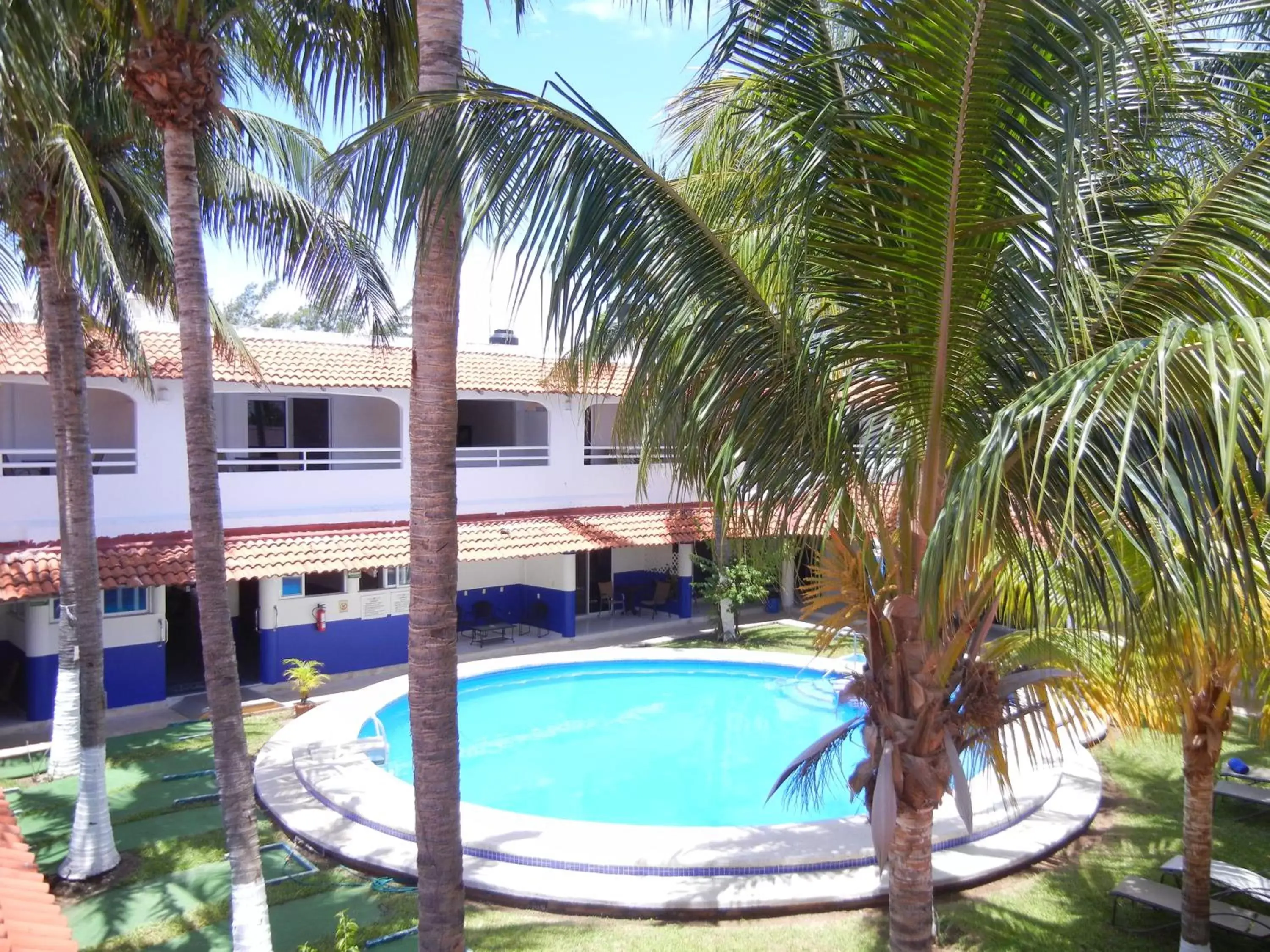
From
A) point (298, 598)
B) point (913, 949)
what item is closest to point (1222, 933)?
→ point (913, 949)

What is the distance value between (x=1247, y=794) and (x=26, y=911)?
41.1 ft

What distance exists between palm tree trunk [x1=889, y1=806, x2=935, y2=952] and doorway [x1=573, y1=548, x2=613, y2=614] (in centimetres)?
1848

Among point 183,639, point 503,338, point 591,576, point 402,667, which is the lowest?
point 402,667

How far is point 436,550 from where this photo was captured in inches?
208

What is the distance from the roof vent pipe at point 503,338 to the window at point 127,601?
1218 centimetres

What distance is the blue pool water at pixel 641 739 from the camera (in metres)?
13.6

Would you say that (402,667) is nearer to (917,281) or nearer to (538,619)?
(538,619)

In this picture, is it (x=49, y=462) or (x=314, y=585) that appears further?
(x=314, y=585)

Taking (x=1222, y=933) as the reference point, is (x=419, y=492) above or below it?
above

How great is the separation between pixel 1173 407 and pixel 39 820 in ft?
40.5

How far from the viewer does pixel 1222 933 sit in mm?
8555

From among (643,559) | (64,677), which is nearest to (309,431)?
(64,677)

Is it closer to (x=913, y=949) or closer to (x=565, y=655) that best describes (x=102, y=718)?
(x=913, y=949)

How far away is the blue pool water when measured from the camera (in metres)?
13.6
